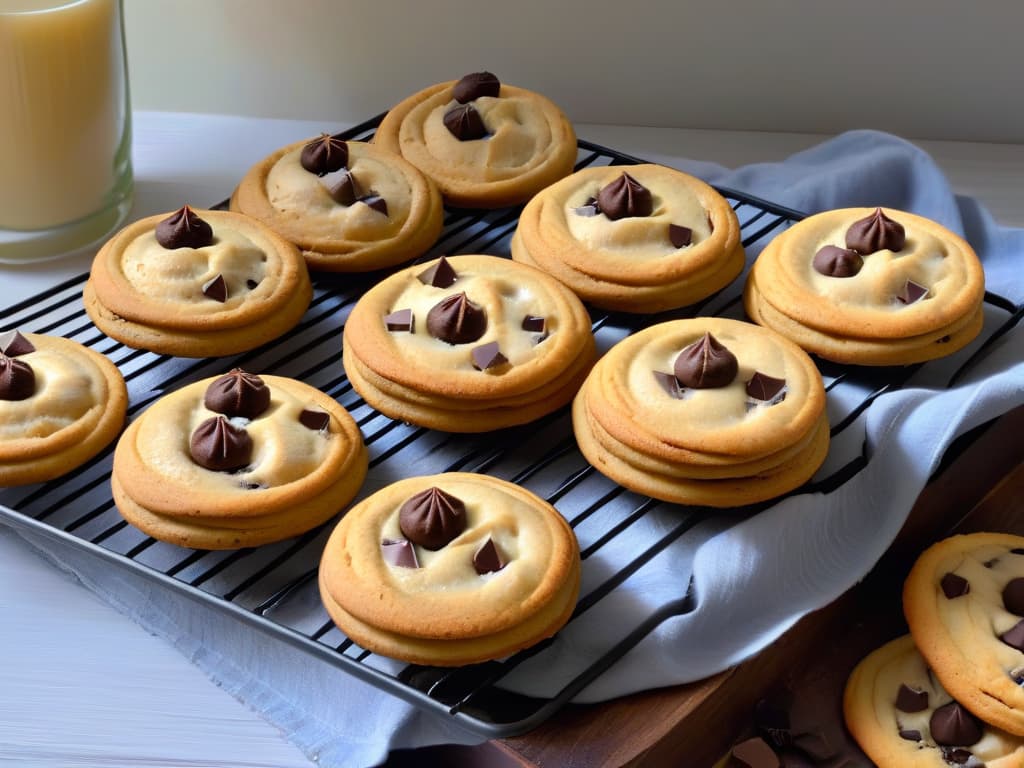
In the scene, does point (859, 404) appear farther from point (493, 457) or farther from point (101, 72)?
point (101, 72)

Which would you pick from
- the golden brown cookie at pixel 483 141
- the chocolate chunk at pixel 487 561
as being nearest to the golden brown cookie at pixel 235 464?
the chocolate chunk at pixel 487 561

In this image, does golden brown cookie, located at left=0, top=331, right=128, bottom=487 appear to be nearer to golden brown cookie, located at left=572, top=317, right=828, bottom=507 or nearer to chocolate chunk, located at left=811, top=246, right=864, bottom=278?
golden brown cookie, located at left=572, top=317, right=828, bottom=507

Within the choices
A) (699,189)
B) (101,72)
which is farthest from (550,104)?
(101,72)

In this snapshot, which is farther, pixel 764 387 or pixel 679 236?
pixel 679 236

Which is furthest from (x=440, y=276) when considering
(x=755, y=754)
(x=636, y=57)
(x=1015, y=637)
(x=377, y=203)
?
(x=636, y=57)

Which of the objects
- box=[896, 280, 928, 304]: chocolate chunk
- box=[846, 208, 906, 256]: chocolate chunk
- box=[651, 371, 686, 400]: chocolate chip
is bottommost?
box=[651, 371, 686, 400]: chocolate chip

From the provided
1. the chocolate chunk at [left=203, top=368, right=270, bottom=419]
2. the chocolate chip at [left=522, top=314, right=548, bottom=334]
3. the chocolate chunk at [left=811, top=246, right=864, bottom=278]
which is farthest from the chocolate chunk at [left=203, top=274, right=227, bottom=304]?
the chocolate chunk at [left=811, top=246, right=864, bottom=278]

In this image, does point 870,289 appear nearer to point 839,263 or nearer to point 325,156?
point 839,263
